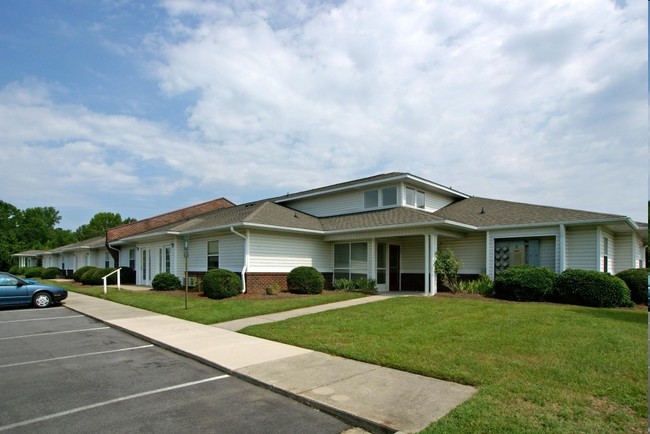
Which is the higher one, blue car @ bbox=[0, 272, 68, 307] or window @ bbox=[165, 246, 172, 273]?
window @ bbox=[165, 246, 172, 273]

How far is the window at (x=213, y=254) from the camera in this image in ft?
65.7

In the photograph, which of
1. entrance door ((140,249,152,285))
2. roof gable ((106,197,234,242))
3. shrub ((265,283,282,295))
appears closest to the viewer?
shrub ((265,283,282,295))

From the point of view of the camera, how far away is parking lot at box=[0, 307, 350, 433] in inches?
185

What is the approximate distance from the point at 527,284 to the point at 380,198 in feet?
28.4

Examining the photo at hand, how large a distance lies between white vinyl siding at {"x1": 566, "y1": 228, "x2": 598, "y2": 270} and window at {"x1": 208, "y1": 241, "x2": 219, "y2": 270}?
50.4 ft

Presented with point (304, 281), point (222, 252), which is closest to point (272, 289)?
point (304, 281)

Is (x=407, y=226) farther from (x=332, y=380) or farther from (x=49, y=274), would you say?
(x=49, y=274)

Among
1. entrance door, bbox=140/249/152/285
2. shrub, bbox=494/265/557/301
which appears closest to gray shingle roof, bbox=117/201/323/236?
entrance door, bbox=140/249/152/285

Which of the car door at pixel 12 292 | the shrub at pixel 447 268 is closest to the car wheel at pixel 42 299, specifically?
the car door at pixel 12 292

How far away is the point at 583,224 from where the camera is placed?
16422 mm

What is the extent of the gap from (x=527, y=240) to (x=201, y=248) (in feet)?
50.2

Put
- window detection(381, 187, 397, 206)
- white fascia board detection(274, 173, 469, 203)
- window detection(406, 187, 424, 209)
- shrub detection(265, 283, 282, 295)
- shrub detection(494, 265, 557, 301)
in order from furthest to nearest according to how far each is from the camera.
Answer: window detection(406, 187, 424, 209) < window detection(381, 187, 397, 206) < white fascia board detection(274, 173, 469, 203) < shrub detection(265, 283, 282, 295) < shrub detection(494, 265, 557, 301)

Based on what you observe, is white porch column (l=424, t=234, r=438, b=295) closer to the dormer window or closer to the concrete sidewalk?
the dormer window

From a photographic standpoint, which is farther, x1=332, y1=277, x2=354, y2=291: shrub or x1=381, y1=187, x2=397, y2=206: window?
x1=381, y1=187, x2=397, y2=206: window
